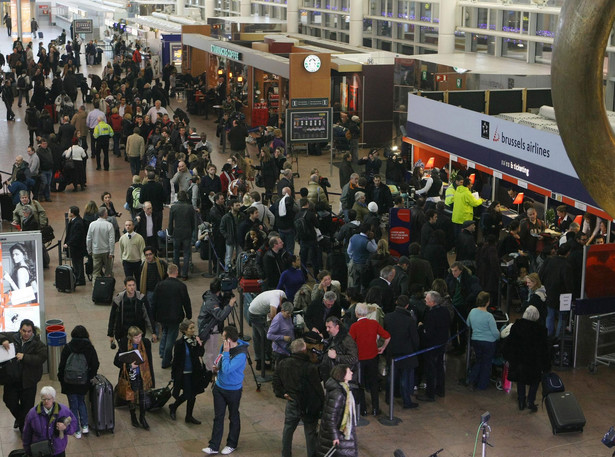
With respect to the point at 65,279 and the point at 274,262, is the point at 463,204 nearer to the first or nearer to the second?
the point at 274,262

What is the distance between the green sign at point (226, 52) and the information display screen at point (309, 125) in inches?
297

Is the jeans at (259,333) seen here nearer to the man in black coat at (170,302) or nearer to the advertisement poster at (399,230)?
the man in black coat at (170,302)

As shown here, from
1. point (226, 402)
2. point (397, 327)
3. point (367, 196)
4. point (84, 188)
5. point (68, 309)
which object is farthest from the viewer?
point (84, 188)

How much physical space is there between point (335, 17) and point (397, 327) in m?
30.3

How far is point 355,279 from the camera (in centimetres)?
1352

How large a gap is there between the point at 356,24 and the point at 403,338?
27.4 m

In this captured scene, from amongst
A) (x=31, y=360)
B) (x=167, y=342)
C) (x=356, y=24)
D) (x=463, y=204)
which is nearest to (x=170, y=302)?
(x=167, y=342)

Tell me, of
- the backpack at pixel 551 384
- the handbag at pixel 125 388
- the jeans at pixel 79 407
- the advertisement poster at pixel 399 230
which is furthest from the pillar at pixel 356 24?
the jeans at pixel 79 407

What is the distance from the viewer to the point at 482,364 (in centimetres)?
1064

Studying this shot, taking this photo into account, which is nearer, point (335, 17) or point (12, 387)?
point (12, 387)

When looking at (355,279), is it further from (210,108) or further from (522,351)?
(210,108)

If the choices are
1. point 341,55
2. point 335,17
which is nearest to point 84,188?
point 341,55

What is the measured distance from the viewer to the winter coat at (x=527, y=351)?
→ 9.93 m

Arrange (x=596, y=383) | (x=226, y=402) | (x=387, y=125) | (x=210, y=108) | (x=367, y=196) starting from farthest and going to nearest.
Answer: (x=210, y=108) → (x=387, y=125) → (x=367, y=196) → (x=596, y=383) → (x=226, y=402)
